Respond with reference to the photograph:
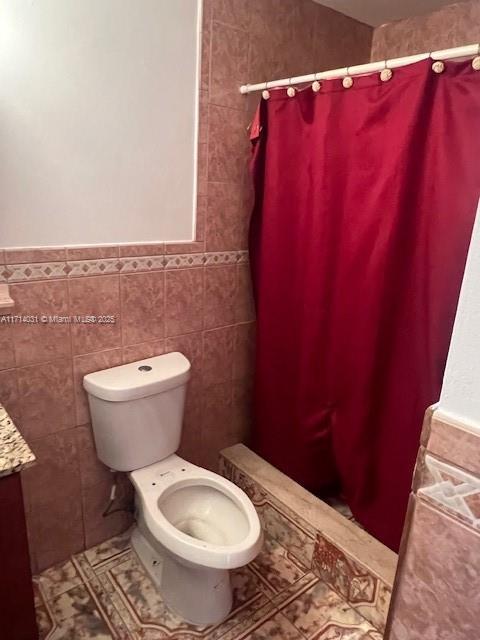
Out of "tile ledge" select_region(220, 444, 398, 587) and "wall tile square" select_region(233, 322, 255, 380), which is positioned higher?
"wall tile square" select_region(233, 322, 255, 380)

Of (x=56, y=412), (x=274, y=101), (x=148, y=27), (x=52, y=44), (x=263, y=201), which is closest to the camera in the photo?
(x=52, y=44)

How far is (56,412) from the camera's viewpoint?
1.58 meters

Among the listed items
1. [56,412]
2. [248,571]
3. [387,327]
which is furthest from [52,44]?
[248,571]

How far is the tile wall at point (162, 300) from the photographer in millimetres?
1492

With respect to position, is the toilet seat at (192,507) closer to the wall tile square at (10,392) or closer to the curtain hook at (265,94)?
the wall tile square at (10,392)

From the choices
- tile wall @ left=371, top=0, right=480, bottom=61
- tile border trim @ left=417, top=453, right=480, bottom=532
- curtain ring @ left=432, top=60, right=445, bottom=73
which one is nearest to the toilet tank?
tile border trim @ left=417, top=453, right=480, bottom=532

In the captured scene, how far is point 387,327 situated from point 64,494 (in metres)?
1.36

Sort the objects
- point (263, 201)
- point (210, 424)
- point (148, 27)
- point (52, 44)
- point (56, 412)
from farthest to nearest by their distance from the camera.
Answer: point (210, 424), point (263, 201), point (56, 412), point (148, 27), point (52, 44)

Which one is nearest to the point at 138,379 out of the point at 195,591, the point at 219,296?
the point at 219,296

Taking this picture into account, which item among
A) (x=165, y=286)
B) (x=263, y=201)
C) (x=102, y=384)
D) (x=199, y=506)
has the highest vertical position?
(x=263, y=201)

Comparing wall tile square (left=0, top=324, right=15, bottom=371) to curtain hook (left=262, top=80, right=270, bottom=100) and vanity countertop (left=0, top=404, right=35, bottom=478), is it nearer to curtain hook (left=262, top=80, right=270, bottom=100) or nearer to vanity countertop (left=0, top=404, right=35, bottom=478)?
vanity countertop (left=0, top=404, right=35, bottom=478)

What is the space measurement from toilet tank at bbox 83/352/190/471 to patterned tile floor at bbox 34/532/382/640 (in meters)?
0.44

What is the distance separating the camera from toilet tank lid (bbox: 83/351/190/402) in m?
1.53

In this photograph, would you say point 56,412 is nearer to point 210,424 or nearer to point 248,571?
point 210,424
